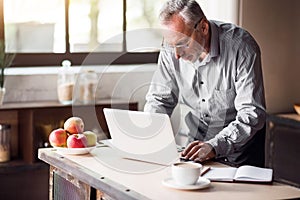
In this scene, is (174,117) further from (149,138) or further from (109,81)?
(149,138)

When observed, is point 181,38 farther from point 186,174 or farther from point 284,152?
point 284,152

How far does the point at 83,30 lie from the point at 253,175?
276cm

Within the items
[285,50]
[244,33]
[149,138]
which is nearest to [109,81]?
[285,50]

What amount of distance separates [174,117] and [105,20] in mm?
960

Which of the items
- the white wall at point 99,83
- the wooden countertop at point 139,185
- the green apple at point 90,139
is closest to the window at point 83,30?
the white wall at point 99,83

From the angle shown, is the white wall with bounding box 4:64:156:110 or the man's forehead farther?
the white wall with bounding box 4:64:156:110

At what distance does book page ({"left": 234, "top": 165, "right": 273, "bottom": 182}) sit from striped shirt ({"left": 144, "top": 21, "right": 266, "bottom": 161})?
0.30 metres

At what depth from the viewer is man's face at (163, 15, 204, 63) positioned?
3.11 meters

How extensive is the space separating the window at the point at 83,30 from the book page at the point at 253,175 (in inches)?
92.4

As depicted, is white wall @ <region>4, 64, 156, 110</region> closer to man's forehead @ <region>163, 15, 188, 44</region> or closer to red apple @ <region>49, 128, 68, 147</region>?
red apple @ <region>49, 128, 68, 147</region>

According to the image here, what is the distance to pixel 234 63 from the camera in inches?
126

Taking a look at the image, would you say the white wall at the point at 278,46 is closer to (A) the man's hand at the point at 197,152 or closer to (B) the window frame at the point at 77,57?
(B) the window frame at the point at 77,57

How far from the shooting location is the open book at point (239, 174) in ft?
8.34

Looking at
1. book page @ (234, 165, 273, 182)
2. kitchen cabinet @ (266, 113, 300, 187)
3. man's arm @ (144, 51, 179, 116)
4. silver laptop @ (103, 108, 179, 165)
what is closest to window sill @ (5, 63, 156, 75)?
kitchen cabinet @ (266, 113, 300, 187)
